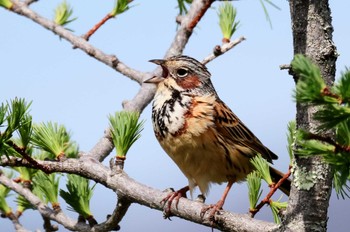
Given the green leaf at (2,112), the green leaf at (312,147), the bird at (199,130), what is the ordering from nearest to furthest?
the green leaf at (312,147)
the green leaf at (2,112)
the bird at (199,130)

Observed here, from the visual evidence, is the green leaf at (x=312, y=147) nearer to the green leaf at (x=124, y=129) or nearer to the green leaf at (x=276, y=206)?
the green leaf at (x=276, y=206)

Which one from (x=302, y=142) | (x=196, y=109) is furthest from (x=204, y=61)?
(x=302, y=142)

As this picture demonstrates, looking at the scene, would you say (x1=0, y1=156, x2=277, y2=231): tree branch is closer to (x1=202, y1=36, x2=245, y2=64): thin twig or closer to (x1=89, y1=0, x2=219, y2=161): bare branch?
(x1=89, y1=0, x2=219, y2=161): bare branch

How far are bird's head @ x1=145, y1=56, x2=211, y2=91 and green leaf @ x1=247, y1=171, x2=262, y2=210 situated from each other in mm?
1462

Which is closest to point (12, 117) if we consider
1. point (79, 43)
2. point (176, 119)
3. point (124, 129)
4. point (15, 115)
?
point (15, 115)

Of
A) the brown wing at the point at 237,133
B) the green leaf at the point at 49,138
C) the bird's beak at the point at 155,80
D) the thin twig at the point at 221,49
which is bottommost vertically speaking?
the green leaf at the point at 49,138

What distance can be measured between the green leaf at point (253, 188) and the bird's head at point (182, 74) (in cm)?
146

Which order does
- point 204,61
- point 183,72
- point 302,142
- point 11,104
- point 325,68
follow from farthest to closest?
point 204,61 → point 183,72 → point 11,104 → point 325,68 → point 302,142

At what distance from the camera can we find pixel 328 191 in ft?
8.84

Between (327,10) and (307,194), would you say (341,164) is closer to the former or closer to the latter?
(307,194)

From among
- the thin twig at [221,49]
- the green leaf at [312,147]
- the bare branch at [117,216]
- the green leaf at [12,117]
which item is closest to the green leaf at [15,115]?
the green leaf at [12,117]

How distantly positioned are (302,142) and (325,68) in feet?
1.71

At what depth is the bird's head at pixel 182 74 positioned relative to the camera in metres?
4.55

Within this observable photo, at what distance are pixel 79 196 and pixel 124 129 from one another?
0.60 metres
